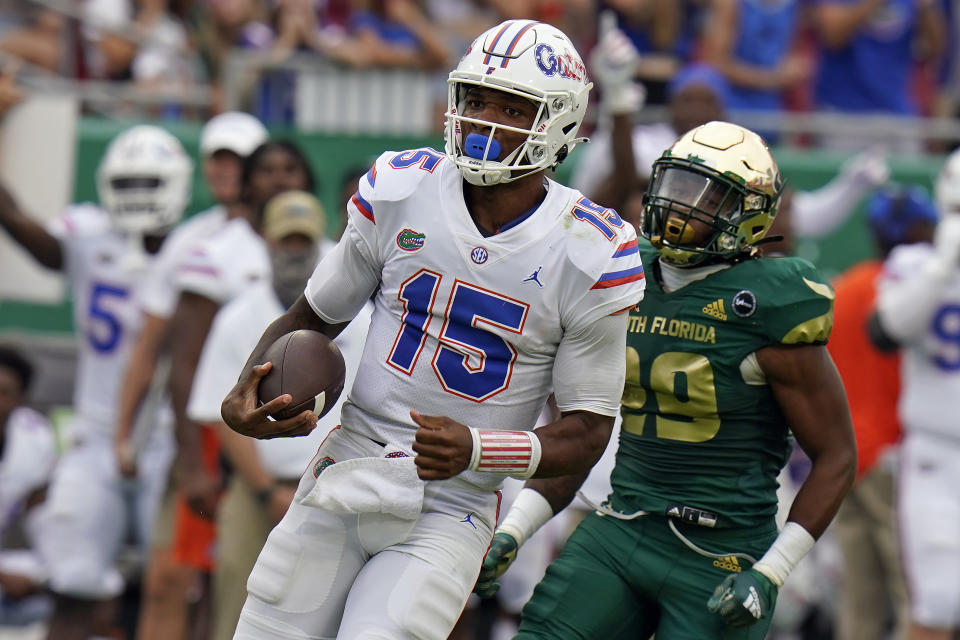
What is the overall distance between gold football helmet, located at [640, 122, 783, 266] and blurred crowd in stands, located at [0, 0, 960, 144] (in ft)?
16.0

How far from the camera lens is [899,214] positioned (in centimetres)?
764

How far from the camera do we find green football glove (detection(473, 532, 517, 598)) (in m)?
4.26

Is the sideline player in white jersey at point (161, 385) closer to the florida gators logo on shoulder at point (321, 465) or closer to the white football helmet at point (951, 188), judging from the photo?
the florida gators logo on shoulder at point (321, 465)

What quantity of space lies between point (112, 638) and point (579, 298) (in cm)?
454

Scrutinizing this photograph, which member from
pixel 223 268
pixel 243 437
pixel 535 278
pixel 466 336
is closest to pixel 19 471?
pixel 223 268

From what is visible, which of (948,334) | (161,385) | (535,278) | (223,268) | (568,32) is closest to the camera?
(535,278)

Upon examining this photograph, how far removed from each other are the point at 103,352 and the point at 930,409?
372 cm

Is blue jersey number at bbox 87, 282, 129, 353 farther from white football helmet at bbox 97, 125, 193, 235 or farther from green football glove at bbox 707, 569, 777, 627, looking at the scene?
green football glove at bbox 707, 569, 777, 627

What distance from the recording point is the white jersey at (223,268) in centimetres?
675

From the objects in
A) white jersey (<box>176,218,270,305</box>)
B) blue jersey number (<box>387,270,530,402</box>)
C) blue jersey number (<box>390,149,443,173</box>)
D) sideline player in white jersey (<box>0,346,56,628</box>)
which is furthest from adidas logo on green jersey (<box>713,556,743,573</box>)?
sideline player in white jersey (<box>0,346,56,628</box>)

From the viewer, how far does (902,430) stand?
7609mm

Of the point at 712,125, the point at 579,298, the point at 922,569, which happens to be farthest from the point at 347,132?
the point at 579,298

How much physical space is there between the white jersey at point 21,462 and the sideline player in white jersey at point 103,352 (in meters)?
0.54

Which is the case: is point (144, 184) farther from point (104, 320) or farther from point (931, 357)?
point (931, 357)
